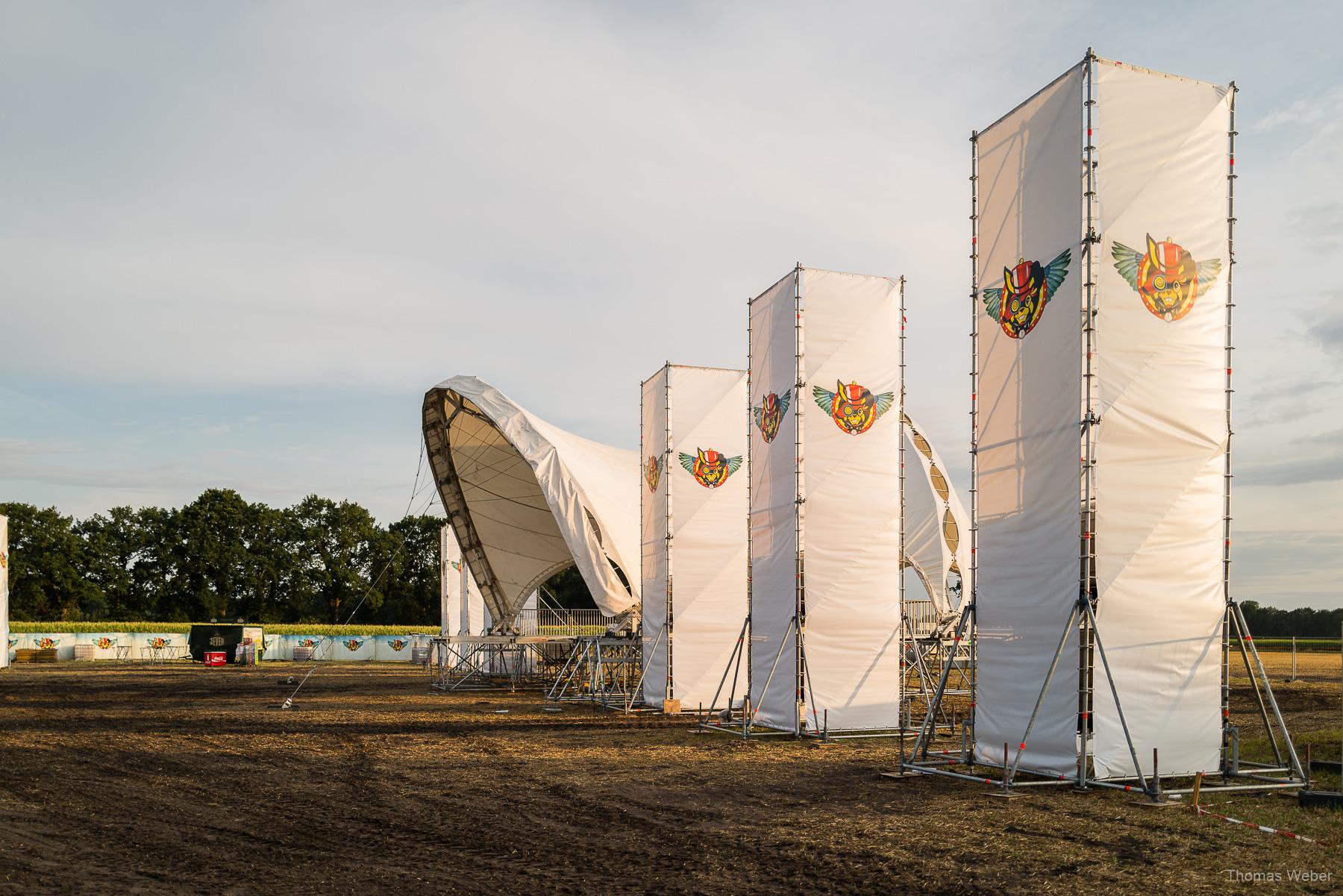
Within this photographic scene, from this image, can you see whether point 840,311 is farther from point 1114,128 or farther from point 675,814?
point 675,814

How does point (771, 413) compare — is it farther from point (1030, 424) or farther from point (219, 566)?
point (219, 566)

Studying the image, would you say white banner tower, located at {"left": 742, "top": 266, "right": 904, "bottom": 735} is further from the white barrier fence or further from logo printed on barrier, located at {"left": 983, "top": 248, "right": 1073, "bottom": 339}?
the white barrier fence

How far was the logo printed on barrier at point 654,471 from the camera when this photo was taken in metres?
26.6

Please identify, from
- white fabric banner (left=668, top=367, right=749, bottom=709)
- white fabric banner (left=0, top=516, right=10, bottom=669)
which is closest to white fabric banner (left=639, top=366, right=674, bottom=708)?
white fabric banner (left=668, top=367, right=749, bottom=709)

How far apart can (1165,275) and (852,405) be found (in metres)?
7.53

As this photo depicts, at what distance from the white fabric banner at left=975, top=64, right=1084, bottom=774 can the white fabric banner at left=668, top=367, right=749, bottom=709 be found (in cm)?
1111

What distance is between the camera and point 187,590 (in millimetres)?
84188

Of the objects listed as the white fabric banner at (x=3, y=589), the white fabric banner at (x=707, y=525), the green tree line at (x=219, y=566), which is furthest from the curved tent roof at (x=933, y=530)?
the green tree line at (x=219, y=566)

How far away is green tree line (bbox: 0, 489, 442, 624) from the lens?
266ft

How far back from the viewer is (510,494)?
125 ft

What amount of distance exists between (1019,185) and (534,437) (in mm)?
19182

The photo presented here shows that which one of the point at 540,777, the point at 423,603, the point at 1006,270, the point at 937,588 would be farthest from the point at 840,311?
the point at 423,603

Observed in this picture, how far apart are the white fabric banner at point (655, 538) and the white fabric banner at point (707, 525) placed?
0.25 metres

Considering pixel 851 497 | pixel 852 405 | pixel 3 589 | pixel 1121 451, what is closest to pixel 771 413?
pixel 852 405
